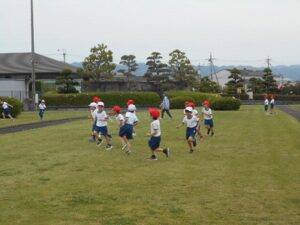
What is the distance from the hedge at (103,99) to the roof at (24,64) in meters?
10.0

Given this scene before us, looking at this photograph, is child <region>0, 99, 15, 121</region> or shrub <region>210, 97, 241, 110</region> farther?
shrub <region>210, 97, 241, 110</region>

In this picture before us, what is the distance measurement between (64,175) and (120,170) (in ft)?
Answer: 4.84

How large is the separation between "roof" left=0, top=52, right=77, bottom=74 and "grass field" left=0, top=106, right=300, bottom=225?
5351 cm

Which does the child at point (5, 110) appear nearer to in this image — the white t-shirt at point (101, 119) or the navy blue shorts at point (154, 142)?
the white t-shirt at point (101, 119)

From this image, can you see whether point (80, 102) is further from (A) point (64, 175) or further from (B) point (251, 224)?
(B) point (251, 224)

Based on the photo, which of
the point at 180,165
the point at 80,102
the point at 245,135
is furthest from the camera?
the point at 80,102

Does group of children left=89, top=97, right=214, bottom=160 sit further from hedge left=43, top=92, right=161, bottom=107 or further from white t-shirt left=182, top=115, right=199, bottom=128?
hedge left=43, top=92, right=161, bottom=107

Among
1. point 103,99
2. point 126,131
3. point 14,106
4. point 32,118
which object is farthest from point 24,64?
point 126,131

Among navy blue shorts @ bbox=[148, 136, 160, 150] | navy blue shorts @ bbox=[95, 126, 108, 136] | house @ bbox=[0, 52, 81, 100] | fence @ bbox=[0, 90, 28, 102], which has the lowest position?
navy blue shorts @ bbox=[148, 136, 160, 150]

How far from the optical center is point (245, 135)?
2309 centimetres

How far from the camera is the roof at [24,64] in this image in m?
70.6

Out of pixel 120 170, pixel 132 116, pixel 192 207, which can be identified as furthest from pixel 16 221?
pixel 132 116

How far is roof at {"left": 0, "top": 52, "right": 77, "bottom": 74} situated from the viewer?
232ft

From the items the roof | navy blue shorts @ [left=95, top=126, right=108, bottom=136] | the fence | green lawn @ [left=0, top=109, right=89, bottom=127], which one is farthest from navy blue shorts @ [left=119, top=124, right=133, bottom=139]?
the roof
